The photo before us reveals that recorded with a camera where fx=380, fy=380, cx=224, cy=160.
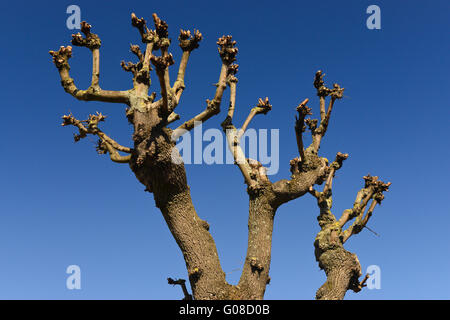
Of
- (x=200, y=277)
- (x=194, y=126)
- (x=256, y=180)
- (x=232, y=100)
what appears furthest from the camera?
(x=232, y=100)

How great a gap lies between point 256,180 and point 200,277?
2.38m

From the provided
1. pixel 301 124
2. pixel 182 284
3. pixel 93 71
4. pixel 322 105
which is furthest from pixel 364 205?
pixel 93 71

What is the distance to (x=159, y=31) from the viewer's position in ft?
25.1

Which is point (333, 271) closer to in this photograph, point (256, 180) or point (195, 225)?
point (256, 180)

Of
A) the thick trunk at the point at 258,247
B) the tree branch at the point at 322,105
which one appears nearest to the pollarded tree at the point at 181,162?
the thick trunk at the point at 258,247

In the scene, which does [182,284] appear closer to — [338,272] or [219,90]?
[338,272]

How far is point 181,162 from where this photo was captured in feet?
24.0

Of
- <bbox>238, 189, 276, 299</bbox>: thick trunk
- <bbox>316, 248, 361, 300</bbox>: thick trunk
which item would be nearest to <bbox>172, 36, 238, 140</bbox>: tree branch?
<bbox>238, 189, 276, 299</bbox>: thick trunk

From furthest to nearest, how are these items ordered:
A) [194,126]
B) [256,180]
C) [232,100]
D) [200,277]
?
[232,100] < [256,180] < [194,126] < [200,277]

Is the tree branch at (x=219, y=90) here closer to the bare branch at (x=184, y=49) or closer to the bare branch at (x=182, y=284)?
the bare branch at (x=184, y=49)

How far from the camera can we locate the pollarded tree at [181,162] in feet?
23.5

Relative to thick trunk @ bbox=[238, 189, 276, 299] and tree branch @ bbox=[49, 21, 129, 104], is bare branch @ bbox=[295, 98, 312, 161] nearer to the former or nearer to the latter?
thick trunk @ bbox=[238, 189, 276, 299]

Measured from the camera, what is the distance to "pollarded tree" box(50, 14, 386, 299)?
716 cm

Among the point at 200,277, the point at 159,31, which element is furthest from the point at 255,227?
the point at 159,31
